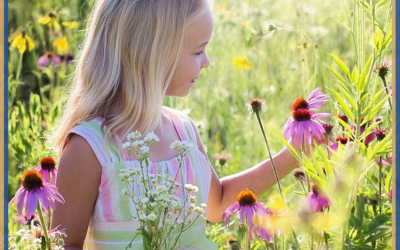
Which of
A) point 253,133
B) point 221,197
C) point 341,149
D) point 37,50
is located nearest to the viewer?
point 341,149

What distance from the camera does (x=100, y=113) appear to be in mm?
1346

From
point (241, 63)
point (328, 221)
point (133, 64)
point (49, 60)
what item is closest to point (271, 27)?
point (133, 64)

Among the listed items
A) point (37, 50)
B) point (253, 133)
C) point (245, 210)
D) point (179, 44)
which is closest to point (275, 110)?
point (253, 133)

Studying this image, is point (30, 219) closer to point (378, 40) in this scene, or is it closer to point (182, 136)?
point (182, 136)

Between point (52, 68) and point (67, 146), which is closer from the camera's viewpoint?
point (67, 146)

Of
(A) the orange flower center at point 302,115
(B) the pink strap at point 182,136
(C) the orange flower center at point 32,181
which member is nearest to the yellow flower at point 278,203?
(A) the orange flower center at point 302,115

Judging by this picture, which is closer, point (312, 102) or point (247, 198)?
point (247, 198)

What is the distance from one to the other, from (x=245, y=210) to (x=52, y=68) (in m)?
1.55

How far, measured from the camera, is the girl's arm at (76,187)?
126cm

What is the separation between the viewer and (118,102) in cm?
135

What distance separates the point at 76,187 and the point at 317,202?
402 mm

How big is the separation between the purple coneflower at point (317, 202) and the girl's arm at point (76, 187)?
1.24 ft

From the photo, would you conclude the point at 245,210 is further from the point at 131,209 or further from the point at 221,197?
the point at 221,197

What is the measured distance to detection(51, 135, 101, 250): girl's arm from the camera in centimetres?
126
